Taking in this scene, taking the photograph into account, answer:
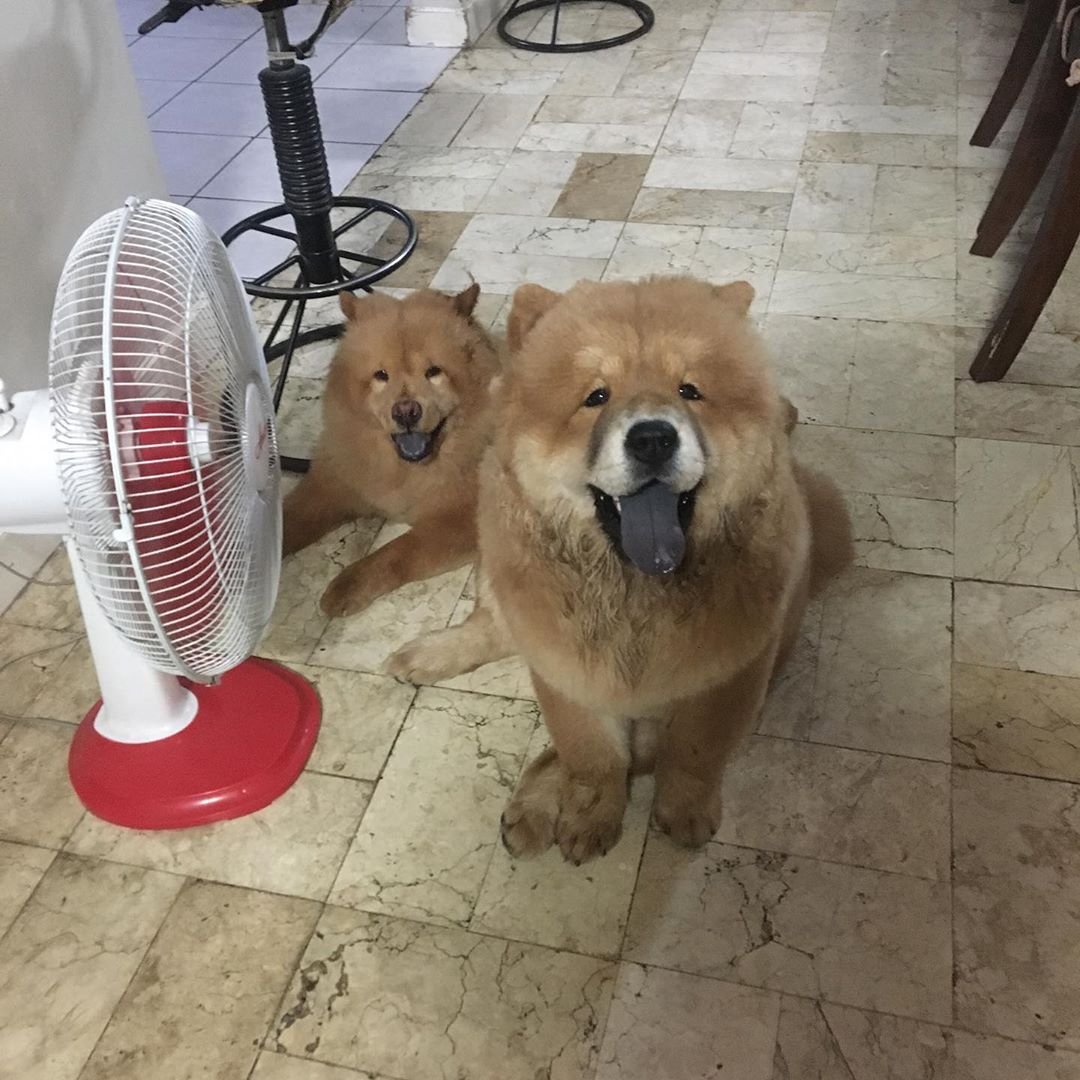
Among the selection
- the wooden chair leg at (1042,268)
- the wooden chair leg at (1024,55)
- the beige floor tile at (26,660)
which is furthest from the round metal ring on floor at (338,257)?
the wooden chair leg at (1024,55)

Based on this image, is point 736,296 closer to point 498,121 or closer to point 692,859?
point 692,859

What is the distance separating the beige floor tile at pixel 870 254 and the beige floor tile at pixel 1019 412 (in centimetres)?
53

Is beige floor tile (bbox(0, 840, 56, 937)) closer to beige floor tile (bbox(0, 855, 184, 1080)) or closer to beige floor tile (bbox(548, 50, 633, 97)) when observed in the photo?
beige floor tile (bbox(0, 855, 184, 1080))

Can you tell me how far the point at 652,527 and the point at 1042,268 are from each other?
1.55 meters

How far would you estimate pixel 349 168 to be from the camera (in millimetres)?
3346

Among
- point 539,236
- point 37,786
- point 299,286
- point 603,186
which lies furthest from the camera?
point 603,186

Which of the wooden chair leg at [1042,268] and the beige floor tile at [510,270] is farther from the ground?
the wooden chair leg at [1042,268]

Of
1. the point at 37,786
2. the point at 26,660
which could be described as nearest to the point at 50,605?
the point at 26,660

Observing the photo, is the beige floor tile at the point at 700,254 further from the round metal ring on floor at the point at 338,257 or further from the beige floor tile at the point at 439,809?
the beige floor tile at the point at 439,809

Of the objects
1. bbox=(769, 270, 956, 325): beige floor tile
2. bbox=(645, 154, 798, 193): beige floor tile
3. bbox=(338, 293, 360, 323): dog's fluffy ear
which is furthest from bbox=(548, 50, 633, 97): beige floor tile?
bbox=(338, 293, 360, 323): dog's fluffy ear

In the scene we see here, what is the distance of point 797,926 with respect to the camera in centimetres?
139

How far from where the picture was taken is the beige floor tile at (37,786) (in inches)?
61.4

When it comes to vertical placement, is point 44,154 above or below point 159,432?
below

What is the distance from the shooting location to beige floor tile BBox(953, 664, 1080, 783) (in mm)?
1563
